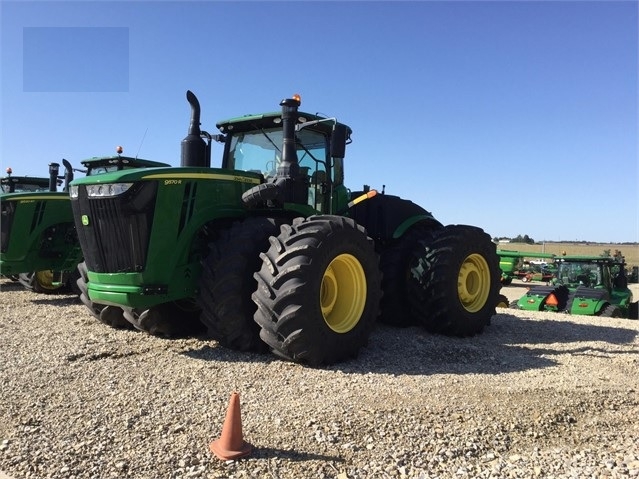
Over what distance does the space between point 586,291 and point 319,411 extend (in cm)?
1342

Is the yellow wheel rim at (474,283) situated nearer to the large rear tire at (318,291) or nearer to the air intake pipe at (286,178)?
the large rear tire at (318,291)

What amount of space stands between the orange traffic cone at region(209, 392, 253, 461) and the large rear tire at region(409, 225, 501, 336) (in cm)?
402

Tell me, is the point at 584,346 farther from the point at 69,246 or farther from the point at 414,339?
the point at 69,246

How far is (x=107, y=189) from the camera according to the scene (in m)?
5.30

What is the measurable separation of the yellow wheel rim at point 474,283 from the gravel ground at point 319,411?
121 cm

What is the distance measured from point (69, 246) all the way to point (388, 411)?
8591 millimetres

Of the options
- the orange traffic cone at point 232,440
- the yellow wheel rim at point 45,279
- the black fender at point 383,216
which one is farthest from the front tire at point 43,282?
the orange traffic cone at point 232,440

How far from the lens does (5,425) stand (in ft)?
11.8

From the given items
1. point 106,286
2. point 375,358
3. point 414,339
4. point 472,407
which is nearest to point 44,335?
point 106,286

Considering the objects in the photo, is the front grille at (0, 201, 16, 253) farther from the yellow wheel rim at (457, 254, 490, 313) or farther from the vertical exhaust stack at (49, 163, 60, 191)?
the yellow wheel rim at (457, 254, 490, 313)

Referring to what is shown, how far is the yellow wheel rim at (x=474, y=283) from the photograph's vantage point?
24.2ft

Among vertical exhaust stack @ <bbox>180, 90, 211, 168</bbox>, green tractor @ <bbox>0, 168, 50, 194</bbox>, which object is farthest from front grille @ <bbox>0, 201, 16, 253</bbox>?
vertical exhaust stack @ <bbox>180, 90, 211, 168</bbox>

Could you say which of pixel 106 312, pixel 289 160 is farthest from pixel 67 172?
pixel 289 160

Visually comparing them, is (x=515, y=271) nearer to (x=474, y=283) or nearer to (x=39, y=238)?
(x=474, y=283)
